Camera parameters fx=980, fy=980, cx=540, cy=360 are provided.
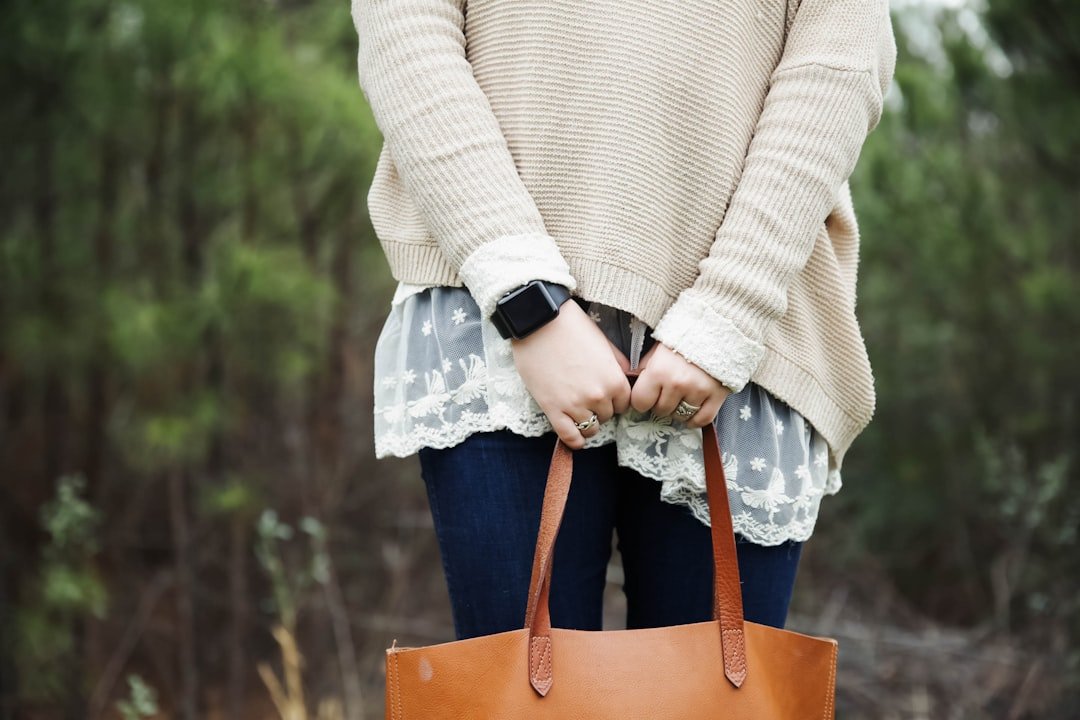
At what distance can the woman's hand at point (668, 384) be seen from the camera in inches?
34.4

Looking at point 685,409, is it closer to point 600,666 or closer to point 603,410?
point 603,410

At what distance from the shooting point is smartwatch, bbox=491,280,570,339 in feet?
2.77

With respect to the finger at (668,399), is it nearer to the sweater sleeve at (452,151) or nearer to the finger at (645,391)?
the finger at (645,391)

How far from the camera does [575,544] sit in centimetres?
95

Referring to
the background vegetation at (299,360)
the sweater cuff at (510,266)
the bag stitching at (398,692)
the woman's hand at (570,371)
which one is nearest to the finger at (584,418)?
the woman's hand at (570,371)

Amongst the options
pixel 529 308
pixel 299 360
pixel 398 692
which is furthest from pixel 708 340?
pixel 299 360

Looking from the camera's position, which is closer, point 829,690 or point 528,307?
point 528,307

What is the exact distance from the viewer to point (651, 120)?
93cm

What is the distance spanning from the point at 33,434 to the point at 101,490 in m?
0.37

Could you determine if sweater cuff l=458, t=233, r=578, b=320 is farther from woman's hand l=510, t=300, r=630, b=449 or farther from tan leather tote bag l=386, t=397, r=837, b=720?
tan leather tote bag l=386, t=397, r=837, b=720

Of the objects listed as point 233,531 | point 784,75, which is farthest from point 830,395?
point 233,531

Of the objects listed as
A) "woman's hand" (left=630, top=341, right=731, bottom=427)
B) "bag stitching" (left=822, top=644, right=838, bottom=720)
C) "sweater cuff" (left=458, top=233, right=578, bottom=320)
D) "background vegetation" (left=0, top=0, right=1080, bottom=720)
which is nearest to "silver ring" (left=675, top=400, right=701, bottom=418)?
"woman's hand" (left=630, top=341, right=731, bottom=427)

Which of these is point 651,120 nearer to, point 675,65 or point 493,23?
point 675,65

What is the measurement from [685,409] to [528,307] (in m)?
0.18
